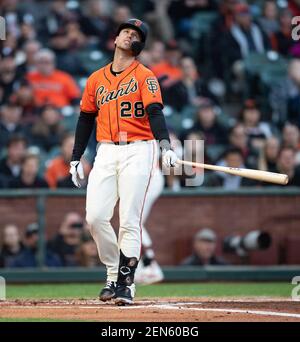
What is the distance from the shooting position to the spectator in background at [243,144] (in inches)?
498

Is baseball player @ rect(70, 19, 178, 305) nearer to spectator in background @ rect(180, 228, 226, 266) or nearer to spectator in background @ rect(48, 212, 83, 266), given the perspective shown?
spectator in background @ rect(48, 212, 83, 266)

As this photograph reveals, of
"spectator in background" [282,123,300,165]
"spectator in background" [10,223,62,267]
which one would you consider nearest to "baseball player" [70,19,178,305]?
"spectator in background" [10,223,62,267]

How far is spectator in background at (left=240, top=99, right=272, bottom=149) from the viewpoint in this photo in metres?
13.2

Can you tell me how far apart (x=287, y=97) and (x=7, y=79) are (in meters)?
3.85

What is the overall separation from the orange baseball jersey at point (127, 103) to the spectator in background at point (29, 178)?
13.7ft

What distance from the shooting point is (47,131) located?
43.2ft

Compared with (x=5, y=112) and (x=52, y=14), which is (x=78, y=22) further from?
(x=5, y=112)

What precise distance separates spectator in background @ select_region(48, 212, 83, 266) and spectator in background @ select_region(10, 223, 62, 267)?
0.24ft

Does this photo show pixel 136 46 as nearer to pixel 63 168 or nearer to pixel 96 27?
pixel 63 168

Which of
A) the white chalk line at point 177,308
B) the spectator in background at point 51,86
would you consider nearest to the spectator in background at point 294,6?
the spectator in background at point 51,86

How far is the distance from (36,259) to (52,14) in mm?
Result: 4974

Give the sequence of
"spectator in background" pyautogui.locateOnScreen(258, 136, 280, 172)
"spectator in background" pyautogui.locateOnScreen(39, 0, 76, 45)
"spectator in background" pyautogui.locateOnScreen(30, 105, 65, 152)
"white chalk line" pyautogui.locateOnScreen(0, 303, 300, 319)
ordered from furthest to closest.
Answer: "spectator in background" pyautogui.locateOnScreen(39, 0, 76, 45), "spectator in background" pyautogui.locateOnScreen(30, 105, 65, 152), "spectator in background" pyautogui.locateOnScreen(258, 136, 280, 172), "white chalk line" pyautogui.locateOnScreen(0, 303, 300, 319)

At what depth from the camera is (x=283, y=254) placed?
37.6ft
